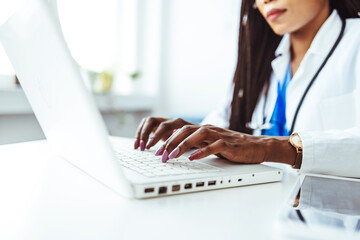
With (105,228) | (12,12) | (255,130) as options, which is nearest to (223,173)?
(105,228)

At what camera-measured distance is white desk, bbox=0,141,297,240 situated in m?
0.38

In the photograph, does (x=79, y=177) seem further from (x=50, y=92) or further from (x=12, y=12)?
(x=12, y=12)

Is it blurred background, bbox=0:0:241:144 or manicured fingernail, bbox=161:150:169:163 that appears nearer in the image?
manicured fingernail, bbox=161:150:169:163

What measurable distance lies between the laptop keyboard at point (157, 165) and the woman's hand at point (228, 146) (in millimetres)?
20

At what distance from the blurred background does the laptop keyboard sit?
1.87 m

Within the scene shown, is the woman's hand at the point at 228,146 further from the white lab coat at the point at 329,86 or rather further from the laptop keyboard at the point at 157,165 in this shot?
the white lab coat at the point at 329,86

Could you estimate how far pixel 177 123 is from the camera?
0.96m

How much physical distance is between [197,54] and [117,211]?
8.95 feet

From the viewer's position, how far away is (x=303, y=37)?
1449 mm

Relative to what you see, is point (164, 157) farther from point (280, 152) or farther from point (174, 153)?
point (280, 152)

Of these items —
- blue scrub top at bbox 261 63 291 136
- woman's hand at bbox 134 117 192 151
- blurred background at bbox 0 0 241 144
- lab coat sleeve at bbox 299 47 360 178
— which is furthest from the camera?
blurred background at bbox 0 0 241 144

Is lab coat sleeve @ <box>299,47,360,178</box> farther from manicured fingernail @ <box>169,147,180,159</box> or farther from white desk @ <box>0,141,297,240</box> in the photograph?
manicured fingernail @ <box>169,147,180,159</box>

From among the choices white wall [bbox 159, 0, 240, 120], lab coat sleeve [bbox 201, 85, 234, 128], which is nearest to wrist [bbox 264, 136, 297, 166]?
lab coat sleeve [bbox 201, 85, 234, 128]

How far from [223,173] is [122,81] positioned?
2623 millimetres
